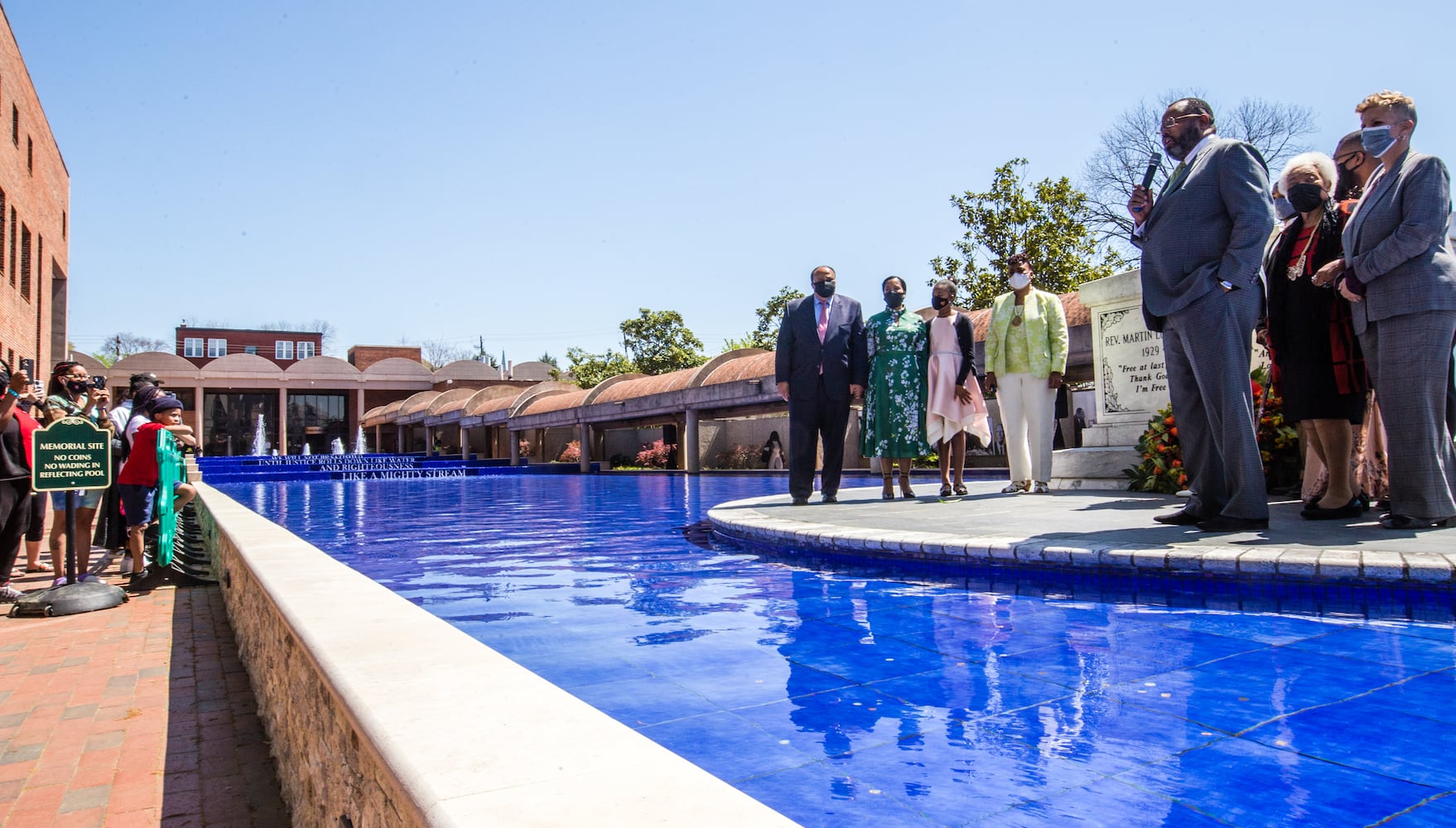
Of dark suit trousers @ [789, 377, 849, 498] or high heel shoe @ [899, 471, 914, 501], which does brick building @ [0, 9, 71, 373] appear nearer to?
dark suit trousers @ [789, 377, 849, 498]

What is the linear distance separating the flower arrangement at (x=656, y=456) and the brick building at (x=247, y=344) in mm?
50453

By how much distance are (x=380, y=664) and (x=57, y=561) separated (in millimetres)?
6180

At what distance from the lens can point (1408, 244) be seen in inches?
160

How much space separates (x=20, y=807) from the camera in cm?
252

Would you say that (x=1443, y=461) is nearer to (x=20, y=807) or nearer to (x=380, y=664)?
(x=380, y=664)

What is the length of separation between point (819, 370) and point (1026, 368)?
181cm

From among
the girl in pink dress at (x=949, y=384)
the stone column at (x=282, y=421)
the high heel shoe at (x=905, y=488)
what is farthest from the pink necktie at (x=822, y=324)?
the stone column at (x=282, y=421)

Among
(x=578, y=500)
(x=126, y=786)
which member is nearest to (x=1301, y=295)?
(x=126, y=786)

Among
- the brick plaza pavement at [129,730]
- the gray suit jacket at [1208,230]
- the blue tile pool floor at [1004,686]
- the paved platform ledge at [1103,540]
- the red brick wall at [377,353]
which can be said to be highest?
the red brick wall at [377,353]

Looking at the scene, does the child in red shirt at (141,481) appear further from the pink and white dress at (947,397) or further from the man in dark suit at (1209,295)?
the man in dark suit at (1209,295)

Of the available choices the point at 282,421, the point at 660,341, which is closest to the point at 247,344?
the point at 282,421

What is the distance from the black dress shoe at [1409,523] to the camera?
13.3ft

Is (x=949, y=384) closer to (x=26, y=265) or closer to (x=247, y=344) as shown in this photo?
(x=26, y=265)

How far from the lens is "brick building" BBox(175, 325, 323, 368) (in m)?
71.2
